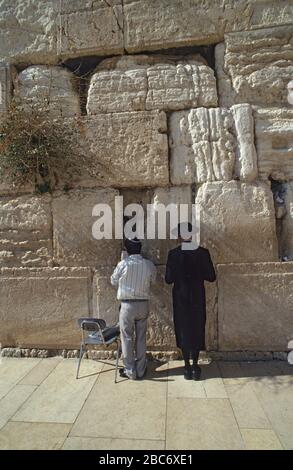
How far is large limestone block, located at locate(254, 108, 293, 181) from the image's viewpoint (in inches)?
133

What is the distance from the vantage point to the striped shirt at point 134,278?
290cm

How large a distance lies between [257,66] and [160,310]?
3.12 meters

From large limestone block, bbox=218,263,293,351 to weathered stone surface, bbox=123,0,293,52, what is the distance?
2819 millimetres

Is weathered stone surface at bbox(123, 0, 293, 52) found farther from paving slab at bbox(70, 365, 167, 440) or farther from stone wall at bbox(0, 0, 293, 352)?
paving slab at bbox(70, 365, 167, 440)

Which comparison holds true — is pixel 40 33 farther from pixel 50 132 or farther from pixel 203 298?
pixel 203 298

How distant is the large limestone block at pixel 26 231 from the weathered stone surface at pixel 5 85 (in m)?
1.25

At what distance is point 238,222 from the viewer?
10.9 feet

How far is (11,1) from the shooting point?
3.78 m

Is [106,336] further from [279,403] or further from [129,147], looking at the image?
[129,147]

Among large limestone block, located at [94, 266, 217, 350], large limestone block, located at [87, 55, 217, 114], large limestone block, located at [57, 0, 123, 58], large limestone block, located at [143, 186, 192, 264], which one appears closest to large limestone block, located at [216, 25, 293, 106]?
large limestone block, located at [87, 55, 217, 114]

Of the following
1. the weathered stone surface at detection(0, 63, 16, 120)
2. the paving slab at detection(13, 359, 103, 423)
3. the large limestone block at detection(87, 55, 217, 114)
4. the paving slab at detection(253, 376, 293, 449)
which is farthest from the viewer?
the weathered stone surface at detection(0, 63, 16, 120)

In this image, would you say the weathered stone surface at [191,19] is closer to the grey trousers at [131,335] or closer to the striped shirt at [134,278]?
the striped shirt at [134,278]

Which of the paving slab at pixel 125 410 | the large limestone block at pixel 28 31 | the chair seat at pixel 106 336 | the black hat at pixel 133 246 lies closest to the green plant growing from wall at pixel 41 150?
the large limestone block at pixel 28 31

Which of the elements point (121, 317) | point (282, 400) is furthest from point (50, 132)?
point (282, 400)
